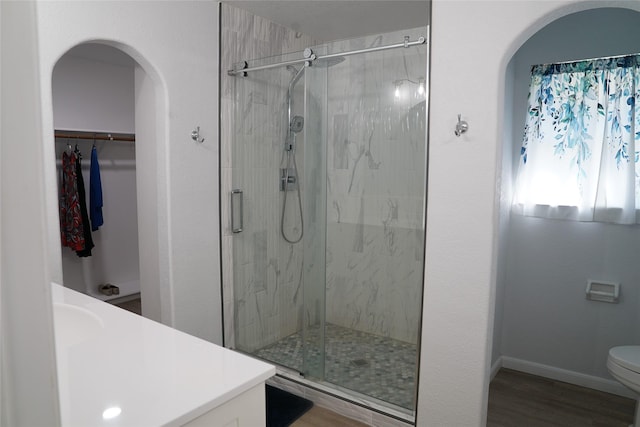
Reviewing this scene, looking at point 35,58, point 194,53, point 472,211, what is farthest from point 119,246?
point 35,58

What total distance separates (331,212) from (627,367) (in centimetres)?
184

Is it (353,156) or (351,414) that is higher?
(353,156)

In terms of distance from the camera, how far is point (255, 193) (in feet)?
10.5

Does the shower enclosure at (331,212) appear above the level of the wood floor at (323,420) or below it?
above

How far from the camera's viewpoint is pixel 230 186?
3.11 m

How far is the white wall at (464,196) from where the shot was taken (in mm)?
1968

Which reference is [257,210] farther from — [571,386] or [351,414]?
[571,386]

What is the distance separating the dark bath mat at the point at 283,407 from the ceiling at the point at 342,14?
2.57 metres

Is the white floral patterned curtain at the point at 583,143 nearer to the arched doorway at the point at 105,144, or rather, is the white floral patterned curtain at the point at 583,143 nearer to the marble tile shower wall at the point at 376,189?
the marble tile shower wall at the point at 376,189

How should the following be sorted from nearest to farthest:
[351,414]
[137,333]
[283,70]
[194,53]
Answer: [137,333]
[351,414]
[194,53]
[283,70]

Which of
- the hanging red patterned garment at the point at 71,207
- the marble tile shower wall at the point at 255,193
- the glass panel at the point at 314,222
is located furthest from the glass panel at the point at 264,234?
the hanging red patterned garment at the point at 71,207

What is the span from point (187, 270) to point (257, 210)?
671mm

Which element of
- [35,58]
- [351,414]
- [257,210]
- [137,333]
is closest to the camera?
[35,58]

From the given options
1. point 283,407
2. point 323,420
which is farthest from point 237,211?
point 323,420
